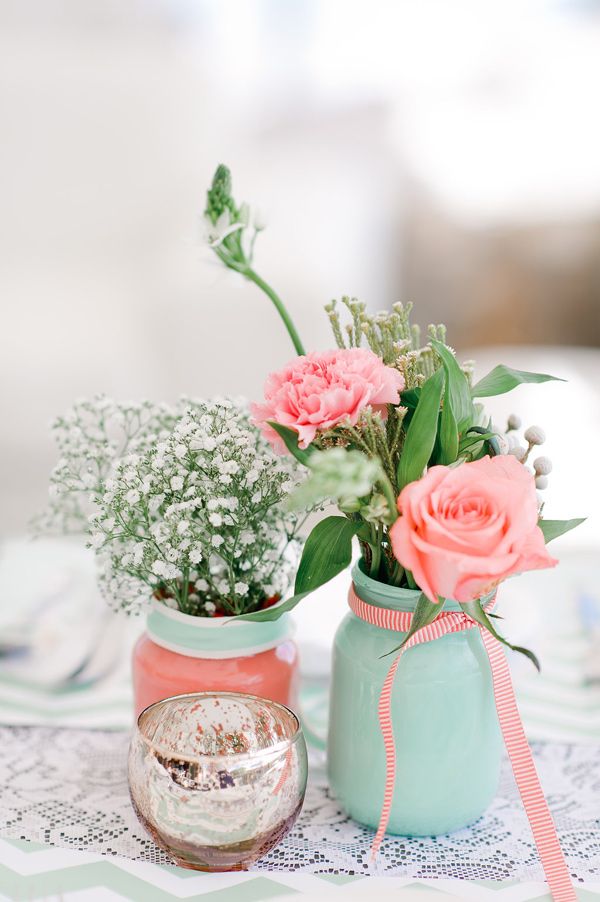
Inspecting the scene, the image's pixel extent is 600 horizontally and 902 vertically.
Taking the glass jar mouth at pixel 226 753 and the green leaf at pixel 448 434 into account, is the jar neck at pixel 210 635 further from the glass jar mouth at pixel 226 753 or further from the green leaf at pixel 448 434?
the green leaf at pixel 448 434

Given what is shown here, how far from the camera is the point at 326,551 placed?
70 cm

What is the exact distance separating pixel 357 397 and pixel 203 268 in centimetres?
216

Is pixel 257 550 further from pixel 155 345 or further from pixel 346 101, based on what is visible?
pixel 346 101

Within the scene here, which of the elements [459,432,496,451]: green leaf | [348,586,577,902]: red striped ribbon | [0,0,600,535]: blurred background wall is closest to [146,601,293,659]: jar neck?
[348,586,577,902]: red striped ribbon

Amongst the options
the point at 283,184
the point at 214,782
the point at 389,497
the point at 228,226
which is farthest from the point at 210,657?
the point at 283,184

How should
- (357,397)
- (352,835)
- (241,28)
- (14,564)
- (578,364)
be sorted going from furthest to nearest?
(241,28) → (578,364) → (14,564) → (352,835) → (357,397)

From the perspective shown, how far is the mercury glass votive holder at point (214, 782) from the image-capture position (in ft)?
2.09

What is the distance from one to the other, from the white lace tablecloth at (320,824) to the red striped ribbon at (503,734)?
0.11 feet

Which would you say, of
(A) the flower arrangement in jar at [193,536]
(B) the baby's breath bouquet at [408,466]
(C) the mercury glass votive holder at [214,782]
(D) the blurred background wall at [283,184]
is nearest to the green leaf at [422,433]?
(B) the baby's breath bouquet at [408,466]

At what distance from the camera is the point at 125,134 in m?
2.70

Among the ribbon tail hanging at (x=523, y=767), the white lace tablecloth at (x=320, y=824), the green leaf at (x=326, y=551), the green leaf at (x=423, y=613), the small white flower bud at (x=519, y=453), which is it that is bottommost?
Answer: the white lace tablecloth at (x=320, y=824)

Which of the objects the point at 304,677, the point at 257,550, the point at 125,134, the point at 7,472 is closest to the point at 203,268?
the point at 125,134

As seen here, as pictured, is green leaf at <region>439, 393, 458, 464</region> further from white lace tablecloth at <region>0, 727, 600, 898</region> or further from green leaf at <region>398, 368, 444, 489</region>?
white lace tablecloth at <region>0, 727, 600, 898</region>

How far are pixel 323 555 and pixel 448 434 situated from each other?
0.13 m
